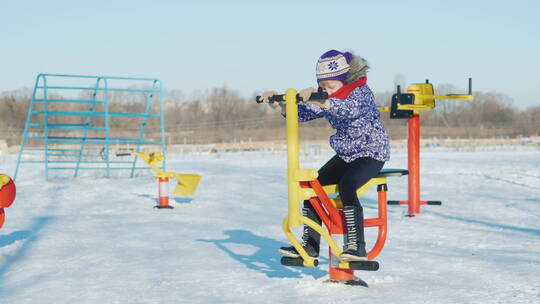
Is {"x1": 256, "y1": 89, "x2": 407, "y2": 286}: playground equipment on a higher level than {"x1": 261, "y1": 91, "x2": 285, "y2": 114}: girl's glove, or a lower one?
lower

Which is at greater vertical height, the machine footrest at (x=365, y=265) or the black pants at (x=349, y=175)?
the black pants at (x=349, y=175)

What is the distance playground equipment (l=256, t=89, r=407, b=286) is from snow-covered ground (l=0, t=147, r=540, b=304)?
18 cm

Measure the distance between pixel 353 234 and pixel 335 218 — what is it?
0.17 meters

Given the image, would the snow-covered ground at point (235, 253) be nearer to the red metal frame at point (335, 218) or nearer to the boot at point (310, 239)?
the red metal frame at point (335, 218)

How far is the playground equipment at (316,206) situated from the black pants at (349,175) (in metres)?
0.09

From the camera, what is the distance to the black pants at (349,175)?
140 inches

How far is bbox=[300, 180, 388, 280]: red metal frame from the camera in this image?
11.7ft

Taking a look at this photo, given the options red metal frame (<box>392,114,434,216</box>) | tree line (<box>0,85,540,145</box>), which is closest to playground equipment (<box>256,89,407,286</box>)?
red metal frame (<box>392,114,434,216</box>)

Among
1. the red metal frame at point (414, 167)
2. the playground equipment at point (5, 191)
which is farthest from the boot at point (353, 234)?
the red metal frame at point (414, 167)

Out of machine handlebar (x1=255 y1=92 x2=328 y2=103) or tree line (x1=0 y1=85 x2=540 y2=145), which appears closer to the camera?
machine handlebar (x1=255 y1=92 x2=328 y2=103)

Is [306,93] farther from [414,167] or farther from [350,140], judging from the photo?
[414,167]

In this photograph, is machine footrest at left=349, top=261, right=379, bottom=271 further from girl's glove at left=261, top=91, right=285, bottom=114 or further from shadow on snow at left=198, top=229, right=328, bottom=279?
girl's glove at left=261, top=91, right=285, bottom=114

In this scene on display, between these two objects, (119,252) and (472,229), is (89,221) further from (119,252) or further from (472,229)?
(472,229)

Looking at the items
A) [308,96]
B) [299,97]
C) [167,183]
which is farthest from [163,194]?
[308,96]
